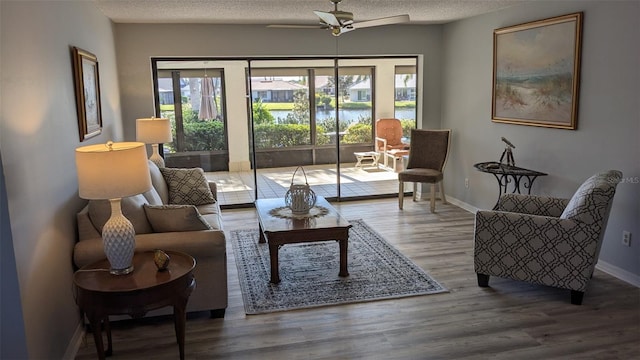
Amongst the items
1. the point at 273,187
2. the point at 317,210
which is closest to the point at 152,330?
the point at 317,210

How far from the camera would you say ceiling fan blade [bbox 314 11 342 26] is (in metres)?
3.96

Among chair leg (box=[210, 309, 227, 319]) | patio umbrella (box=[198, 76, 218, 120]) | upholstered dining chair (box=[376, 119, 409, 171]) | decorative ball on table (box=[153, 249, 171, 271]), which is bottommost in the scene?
chair leg (box=[210, 309, 227, 319])

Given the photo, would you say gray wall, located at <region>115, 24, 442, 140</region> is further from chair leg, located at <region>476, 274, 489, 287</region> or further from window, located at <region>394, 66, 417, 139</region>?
chair leg, located at <region>476, 274, 489, 287</region>

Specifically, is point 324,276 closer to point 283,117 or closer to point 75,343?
point 75,343

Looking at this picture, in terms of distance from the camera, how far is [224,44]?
6223 mm

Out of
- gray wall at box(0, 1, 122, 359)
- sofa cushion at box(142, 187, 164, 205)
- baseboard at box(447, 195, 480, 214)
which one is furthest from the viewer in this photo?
baseboard at box(447, 195, 480, 214)

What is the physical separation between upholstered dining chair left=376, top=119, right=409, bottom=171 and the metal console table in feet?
5.61

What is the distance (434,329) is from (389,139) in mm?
4246

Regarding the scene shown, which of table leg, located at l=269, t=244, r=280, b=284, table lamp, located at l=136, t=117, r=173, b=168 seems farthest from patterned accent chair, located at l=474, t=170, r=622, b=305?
table lamp, located at l=136, t=117, r=173, b=168

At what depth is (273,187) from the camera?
23.0 feet

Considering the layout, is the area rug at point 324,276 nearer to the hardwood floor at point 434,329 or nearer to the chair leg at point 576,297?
the hardwood floor at point 434,329

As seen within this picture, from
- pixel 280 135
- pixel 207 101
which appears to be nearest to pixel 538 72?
pixel 280 135

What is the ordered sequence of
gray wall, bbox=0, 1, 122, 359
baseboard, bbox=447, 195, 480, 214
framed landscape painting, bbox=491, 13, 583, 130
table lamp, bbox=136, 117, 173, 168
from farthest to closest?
baseboard, bbox=447, 195, 480, 214
table lamp, bbox=136, 117, 173, 168
framed landscape painting, bbox=491, 13, 583, 130
gray wall, bbox=0, 1, 122, 359

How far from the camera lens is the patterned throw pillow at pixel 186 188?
489cm
